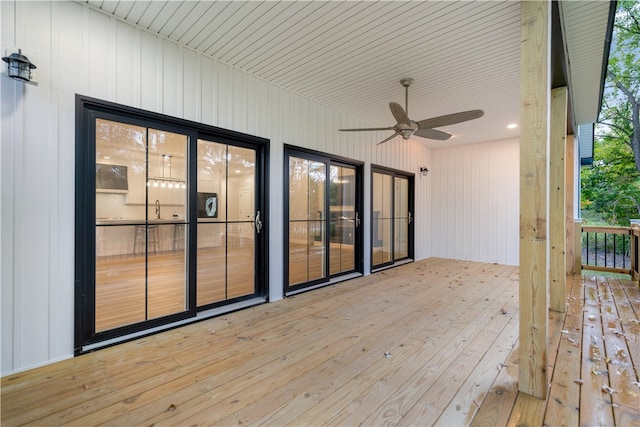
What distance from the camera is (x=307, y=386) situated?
2.06 metres

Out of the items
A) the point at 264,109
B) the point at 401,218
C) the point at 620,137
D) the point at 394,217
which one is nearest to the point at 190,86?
the point at 264,109

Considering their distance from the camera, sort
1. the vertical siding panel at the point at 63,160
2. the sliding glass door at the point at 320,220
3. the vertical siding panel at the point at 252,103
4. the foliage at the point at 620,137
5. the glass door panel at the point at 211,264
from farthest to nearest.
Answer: the foliage at the point at 620,137, the sliding glass door at the point at 320,220, the vertical siding panel at the point at 252,103, the glass door panel at the point at 211,264, the vertical siding panel at the point at 63,160

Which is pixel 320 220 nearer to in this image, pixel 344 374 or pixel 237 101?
pixel 237 101

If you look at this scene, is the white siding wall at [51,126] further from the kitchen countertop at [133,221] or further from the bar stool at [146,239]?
the bar stool at [146,239]

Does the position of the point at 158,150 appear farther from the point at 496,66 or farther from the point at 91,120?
the point at 496,66

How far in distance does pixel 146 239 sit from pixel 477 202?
7.05 meters

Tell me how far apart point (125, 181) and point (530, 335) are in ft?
11.9

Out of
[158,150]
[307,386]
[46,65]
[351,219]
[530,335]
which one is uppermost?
[46,65]

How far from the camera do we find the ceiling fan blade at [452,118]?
314 centimetres

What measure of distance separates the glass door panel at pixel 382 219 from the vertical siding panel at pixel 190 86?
3.68 meters

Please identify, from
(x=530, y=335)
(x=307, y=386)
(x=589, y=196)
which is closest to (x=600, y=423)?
(x=530, y=335)

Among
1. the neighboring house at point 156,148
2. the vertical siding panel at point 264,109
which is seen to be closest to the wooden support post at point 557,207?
the neighboring house at point 156,148

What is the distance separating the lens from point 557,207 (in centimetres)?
352

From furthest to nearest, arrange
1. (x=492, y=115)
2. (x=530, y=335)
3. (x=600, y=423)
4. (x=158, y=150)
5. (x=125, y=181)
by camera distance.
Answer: (x=492, y=115)
(x=158, y=150)
(x=125, y=181)
(x=530, y=335)
(x=600, y=423)
